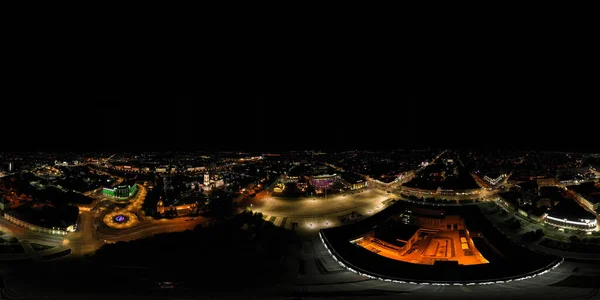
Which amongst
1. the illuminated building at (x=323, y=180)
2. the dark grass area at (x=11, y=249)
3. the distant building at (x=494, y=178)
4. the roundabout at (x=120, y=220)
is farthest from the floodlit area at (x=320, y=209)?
the dark grass area at (x=11, y=249)

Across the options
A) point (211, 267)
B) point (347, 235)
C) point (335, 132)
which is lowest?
point (211, 267)

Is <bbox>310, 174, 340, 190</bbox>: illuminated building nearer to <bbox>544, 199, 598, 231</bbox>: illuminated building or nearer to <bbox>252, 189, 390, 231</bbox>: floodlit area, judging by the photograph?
<bbox>252, 189, 390, 231</bbox>: floodlit area

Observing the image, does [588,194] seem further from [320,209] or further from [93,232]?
[93,232]

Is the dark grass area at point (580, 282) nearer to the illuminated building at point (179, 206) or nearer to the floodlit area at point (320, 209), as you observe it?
the floodlit area at point (320, 209)

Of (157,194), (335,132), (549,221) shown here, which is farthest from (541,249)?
(335,132)

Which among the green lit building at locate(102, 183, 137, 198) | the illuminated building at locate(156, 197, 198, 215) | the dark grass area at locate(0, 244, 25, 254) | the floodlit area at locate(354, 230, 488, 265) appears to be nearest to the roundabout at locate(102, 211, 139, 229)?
the illuminated building at locate(156, 197, 198, 215)

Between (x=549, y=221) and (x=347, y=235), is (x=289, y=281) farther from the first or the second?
(x=549, y=221)
